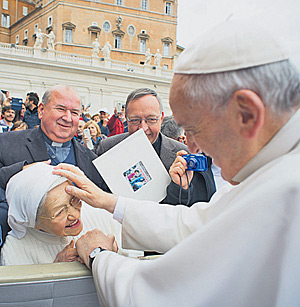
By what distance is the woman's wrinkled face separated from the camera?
1951 millimetres

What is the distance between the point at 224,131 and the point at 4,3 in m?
52.6

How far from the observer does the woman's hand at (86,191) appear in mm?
1866

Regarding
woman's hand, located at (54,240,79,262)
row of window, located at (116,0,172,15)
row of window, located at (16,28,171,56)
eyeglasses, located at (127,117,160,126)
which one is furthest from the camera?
row of window, located at (116,0,172,15)

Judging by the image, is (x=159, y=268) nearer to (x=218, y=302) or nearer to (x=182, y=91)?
(x=218, y=302)

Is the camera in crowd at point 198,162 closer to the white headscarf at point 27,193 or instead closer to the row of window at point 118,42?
the white headscarf at point 27,193

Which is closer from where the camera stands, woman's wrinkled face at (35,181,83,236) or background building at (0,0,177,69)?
woman's wrinkled face at (35,181,83,236)

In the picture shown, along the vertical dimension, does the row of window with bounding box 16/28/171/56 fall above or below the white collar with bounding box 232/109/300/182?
above

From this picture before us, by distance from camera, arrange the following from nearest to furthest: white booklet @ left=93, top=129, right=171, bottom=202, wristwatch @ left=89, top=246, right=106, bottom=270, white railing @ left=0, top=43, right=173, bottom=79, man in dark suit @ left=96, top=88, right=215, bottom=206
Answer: wristwatch @ left=89, top=246, right=106, bottom=270, white booklet @ left=93, top=129, right=171, bottom=202, man in dark suit @ left=96, top=88, right=215, bottom=206, white railing @ left=0, top=43, right=173, bottom=79

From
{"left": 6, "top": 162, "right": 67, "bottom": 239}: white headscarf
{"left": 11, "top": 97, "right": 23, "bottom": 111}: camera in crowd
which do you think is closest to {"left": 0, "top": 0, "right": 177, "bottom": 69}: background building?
{"left": 11, "top": 97, "right": 23, "bottom": 111}: camera in crowd

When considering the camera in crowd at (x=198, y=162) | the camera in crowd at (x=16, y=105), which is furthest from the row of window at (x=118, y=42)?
the camera in crowd at (x=198, y=162)

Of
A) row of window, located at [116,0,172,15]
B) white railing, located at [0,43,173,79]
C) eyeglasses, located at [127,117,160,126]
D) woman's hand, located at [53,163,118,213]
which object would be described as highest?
row of window, located at [116,0,172,15]

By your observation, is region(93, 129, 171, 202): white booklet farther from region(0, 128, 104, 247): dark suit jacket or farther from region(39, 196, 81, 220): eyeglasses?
region(0, 128, 104, 247): dark suit jacket

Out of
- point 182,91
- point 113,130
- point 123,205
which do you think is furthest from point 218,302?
point 113,130

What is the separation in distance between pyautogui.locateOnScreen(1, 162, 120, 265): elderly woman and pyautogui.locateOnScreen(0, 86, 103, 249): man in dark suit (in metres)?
0.89
